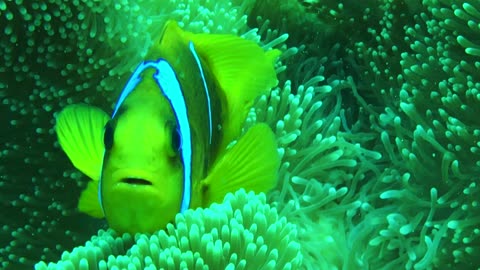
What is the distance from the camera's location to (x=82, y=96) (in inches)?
49.2

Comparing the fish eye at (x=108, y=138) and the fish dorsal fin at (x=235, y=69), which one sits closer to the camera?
the fish eye at (x=108, y=138)

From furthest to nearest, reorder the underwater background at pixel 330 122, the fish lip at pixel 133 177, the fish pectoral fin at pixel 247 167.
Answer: the underwater background at pixel 330 122
the fish pectoral fin at pixel 247 167
the fish lip at pixel 133 177

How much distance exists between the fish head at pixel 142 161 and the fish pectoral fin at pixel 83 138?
0.49ft

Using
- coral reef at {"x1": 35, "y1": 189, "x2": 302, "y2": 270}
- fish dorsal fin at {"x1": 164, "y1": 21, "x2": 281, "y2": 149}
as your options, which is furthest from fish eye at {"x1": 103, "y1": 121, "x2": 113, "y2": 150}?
fish dorsal fin at {"x1": 164, "y1": 21, "x2": 281, "y2": 149}

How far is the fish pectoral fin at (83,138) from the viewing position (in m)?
0.87

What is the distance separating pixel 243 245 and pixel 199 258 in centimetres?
8

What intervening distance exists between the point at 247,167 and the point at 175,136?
0.17 meters

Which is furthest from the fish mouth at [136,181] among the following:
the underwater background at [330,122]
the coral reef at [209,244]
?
the underwater background at [330,122]

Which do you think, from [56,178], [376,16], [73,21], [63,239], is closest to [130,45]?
[73,21]

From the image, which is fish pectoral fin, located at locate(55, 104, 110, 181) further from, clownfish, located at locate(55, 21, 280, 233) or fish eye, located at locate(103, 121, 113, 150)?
fish eye, located at locate(103, 121, 113, 150)

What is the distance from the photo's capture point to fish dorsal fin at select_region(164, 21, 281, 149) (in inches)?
35.9

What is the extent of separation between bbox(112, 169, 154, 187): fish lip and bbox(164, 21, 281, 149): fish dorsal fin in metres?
0.26

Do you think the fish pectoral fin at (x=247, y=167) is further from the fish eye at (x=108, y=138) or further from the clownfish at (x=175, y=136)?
the fish eye at (x=108, y=138)

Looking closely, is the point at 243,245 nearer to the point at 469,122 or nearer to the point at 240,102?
the point at 240,102
